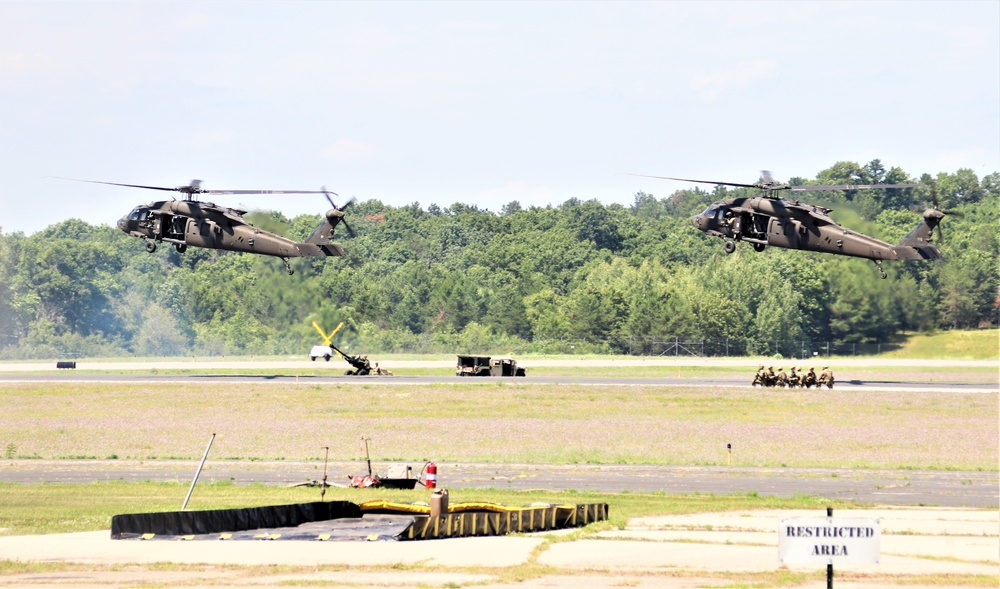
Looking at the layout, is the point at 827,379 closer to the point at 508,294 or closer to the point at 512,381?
the point at 512,381

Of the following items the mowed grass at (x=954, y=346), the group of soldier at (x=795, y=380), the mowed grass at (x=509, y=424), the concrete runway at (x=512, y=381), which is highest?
the mowed grass at (x=954, y=346)

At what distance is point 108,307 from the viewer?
137125 millimetres

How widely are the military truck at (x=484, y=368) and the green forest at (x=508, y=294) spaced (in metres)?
16.4

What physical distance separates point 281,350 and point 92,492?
228ft

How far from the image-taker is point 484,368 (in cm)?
8162

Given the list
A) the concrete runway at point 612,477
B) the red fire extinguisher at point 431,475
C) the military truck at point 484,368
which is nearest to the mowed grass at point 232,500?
the red fire extinguisher at point 431,475

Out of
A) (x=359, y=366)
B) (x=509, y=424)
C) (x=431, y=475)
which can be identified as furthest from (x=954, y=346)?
(x=431, y=475)

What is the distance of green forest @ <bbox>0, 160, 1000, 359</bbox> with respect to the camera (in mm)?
95250

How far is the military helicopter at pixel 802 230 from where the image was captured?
67000 millimetres

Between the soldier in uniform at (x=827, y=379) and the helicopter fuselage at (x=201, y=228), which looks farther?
the soldier in uniform at (x=827, y=379)

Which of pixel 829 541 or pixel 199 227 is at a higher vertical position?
pixel 199 227

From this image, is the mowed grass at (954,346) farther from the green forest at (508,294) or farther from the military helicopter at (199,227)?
the military helicopter at (199,227)

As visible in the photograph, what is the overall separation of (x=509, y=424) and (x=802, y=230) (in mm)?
23011

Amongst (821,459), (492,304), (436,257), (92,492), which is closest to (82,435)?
(92,492)
